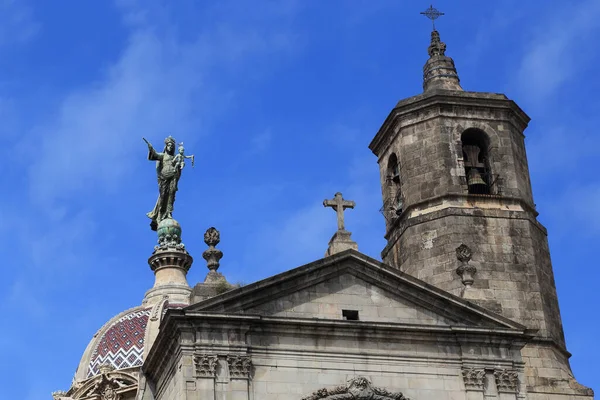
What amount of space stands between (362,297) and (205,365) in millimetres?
3845

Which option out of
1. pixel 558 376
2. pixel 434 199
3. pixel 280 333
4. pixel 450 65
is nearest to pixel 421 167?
pixel 434 199

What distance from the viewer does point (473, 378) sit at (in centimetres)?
2881

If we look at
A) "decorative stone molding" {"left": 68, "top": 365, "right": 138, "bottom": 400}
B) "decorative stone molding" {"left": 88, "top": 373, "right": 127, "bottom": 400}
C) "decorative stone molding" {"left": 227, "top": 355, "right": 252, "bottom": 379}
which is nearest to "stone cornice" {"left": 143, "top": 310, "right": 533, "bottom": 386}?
"decorative stone molding" {"left": 227, "top": 355, "right": 252, "bottom": 379}

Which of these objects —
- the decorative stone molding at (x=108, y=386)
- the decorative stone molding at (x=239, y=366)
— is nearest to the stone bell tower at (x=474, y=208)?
the decorative stone molding at (x=239, y=366)

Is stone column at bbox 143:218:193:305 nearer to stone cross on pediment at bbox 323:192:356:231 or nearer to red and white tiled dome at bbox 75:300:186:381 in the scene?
red and white tiled dome at bbox 75:300:186:381

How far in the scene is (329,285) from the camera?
2914 centimetres

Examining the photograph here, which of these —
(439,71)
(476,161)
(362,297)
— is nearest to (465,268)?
(362,297)

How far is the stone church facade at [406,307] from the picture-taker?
92.0 feet

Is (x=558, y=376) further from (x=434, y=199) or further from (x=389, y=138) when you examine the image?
(x=389, y=138)

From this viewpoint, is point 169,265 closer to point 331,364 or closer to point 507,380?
point 331,364

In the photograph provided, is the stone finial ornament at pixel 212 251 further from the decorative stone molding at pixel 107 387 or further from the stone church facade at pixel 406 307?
the decorative stone molding at pixel 107 387

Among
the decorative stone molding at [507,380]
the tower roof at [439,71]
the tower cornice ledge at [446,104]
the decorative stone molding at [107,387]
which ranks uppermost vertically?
the tower roof at [439,71]

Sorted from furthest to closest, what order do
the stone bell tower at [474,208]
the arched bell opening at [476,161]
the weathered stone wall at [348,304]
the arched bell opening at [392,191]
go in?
the arched bell opening at [392,191] → the arched bell opening at [476,161] → the stone bell tower at [474,208] → the weathered stone wall at [348,304]

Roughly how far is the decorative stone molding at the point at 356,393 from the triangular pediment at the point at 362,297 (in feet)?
4.76
